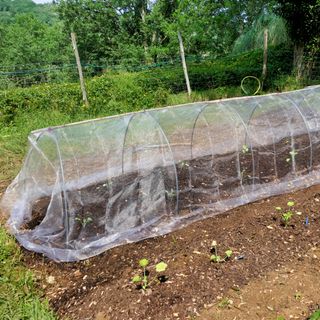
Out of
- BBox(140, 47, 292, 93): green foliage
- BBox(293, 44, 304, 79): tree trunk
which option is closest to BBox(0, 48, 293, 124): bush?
BBox(140, 47, 292, 93): green foliage

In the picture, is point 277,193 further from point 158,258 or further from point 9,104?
point 9,104

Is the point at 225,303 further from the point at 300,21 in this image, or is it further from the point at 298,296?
the point at 300,21

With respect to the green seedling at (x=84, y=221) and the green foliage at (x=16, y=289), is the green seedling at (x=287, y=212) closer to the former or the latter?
the green seedling at (x=84, y=221)

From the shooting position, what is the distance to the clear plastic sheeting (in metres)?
3.38

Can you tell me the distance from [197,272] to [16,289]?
1.52 m

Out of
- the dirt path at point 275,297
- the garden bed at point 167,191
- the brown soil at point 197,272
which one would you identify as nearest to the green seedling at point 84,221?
the garden bed at point 167,191

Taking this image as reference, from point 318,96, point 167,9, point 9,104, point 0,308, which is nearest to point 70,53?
point 167,9

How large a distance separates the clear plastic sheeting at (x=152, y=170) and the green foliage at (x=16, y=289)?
0.15 metres

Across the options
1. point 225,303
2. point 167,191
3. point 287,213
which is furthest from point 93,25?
point 225,303

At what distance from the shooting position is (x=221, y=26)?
65.2 ft

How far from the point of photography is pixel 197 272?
293 cm

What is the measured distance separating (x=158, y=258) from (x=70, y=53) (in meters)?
29.0

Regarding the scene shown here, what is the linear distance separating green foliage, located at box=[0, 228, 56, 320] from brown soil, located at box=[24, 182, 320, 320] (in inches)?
3.9

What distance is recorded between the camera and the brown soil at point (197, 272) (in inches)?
102
